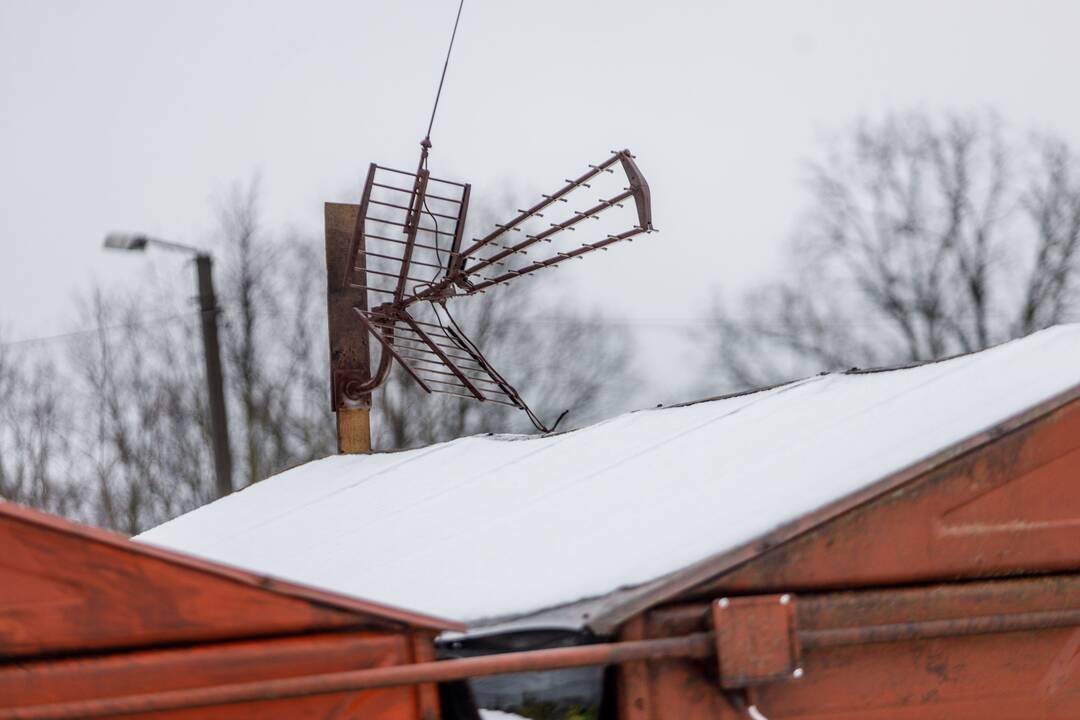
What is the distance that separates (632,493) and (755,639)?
3.53ft

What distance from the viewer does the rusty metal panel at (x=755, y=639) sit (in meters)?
2.75

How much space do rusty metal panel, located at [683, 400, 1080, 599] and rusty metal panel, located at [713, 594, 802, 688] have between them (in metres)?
0.08

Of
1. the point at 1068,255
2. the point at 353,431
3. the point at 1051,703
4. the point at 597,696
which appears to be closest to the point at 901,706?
the point at 1051,703

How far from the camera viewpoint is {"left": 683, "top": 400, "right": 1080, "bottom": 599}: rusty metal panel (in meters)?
2.86

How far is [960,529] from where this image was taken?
116 inches

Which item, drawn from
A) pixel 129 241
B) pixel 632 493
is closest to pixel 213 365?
pixel 129 241

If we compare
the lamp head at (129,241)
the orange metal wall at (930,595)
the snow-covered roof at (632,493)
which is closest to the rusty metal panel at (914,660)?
the orange metal wall at (930,595)

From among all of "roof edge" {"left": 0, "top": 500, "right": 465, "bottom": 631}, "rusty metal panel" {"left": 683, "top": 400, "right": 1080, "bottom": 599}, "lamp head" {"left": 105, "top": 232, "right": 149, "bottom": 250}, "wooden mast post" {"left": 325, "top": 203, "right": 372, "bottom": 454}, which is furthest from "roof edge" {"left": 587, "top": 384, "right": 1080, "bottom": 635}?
"lamp head" {"left": 105, "top": 232, "right": 149, "bottom": 250}

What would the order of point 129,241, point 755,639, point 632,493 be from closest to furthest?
point 755,639 → point 632,493 → point 129,241

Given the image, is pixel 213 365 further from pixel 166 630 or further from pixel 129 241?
pixel 166 630

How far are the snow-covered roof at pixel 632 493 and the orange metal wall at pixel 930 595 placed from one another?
3.6 inches

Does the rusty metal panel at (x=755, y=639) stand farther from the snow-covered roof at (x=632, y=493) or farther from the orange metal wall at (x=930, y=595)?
the snow-covered roof at (x=632, y=493)

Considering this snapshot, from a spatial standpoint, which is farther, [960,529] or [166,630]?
[960,529]

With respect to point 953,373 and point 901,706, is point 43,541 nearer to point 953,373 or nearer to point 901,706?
point 901,706
